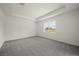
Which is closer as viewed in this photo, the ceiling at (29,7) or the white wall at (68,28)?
the ceiling at (29,7)

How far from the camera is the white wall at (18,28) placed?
4312 millimetres

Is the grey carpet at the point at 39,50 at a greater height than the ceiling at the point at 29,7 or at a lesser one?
lesser

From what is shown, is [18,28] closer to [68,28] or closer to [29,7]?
→ [29,7]

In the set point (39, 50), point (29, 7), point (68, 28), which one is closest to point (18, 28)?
point (29, 7)

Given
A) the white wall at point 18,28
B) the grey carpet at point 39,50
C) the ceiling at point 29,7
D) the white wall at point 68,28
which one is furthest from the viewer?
the white wall at point 18,28

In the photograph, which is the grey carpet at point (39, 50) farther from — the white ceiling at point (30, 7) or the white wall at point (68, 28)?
the white ceiling at point (30, 7)

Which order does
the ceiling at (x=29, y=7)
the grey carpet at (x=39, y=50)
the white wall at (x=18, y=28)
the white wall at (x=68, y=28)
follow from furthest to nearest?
the white wall at (x=18, y=28) → the white wall at (x=68, y=28) → the ceiling at (x=29, y=7) → the grey carpet at (x=39, y=50)

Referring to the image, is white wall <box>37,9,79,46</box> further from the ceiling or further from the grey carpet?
the ceiling

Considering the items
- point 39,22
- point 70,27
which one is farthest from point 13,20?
point 70,27

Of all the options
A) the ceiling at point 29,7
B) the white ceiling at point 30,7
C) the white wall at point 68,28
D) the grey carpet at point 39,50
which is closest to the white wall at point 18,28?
the ceiling at point 29,7

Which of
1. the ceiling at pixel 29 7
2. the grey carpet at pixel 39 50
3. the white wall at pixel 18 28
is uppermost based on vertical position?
the ceiling at pixel 29 7

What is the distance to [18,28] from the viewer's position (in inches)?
201

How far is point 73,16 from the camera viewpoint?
3.32 m

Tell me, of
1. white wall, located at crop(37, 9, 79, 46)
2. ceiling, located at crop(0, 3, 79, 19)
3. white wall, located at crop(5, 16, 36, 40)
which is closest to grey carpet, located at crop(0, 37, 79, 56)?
white wall, located at crop(37, 9, 79, 46)
